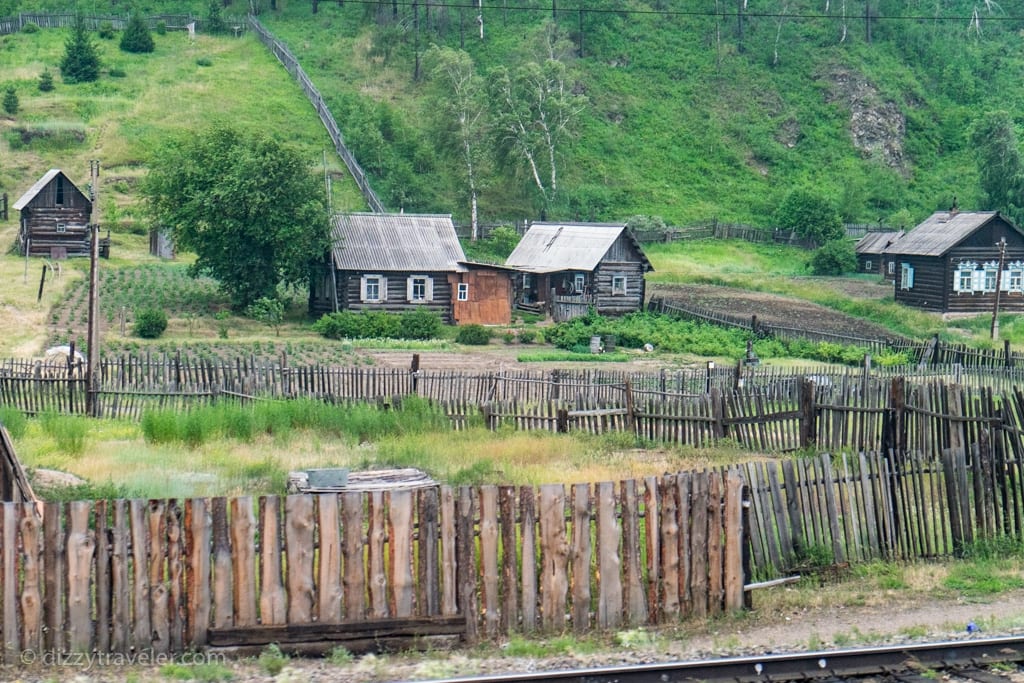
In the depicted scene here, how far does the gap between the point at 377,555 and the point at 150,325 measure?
1318 inches

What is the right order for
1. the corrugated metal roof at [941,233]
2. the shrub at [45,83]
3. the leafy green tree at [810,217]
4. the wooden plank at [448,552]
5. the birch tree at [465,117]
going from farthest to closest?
the shrub at [45,83] < the birch tree at [465,117] < the leafy green tree at [810,217] < the corrugated metal roof at [941,233] < the wooden plank at [448,552]

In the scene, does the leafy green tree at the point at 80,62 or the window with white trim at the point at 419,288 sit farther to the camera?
the leafy green tree at the point at 80,62

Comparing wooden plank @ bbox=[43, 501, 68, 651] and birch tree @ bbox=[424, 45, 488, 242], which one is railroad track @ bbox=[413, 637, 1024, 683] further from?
birch tree @ bbox=[424, 45, 488, 242]

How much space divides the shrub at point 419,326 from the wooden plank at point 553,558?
3562 centimetres

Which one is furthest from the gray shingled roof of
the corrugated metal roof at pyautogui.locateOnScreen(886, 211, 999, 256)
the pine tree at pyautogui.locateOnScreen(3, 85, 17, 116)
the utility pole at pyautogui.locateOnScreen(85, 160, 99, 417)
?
the pine tree at pyautogui.locateOnScreen(3, 85, 17, 116)

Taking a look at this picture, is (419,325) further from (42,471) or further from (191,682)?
(191,682)

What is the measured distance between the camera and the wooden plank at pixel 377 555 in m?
9.91

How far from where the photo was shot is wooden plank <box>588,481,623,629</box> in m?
10.4

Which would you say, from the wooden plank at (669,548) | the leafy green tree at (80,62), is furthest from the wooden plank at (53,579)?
the leafy green tree at (80,62)

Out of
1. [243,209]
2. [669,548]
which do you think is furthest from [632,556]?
[243,209]

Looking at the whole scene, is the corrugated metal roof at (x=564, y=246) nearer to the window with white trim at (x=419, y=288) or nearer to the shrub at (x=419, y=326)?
the window with white trim at (x=419, y=288)

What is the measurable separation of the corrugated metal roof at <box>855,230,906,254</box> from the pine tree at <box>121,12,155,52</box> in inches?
2015

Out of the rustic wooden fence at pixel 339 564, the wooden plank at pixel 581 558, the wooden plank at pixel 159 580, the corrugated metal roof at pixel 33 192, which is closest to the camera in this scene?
the rustic wooden fence at pixel 339 564

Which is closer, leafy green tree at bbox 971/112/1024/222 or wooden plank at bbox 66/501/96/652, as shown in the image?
wooden plank at bbox 66/501/96/652
